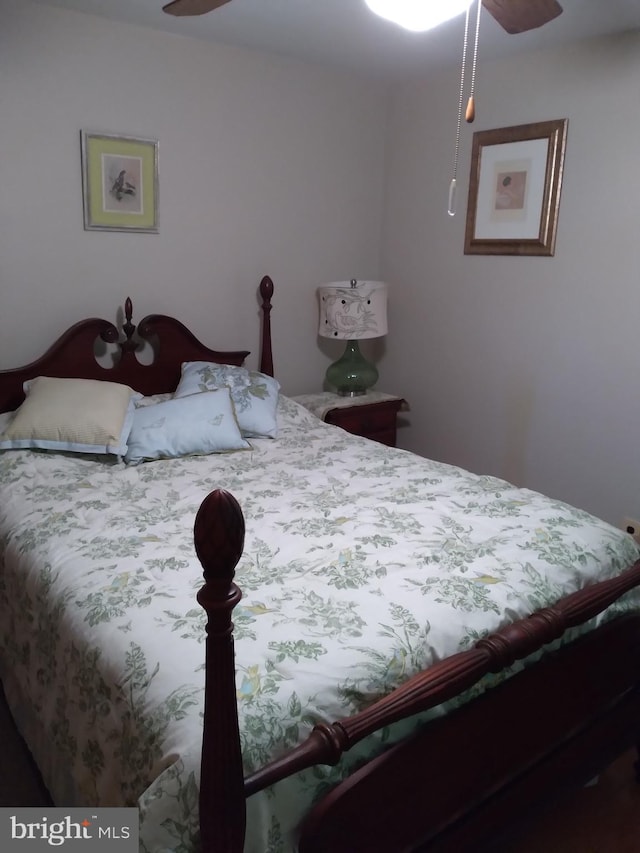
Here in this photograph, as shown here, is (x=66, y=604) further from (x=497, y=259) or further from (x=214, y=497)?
(x=497, y=259)

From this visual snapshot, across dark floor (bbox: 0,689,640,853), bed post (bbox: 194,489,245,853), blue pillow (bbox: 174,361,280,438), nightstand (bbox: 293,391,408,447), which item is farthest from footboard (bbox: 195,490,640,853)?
nightstand (bbox: 293,391,408,447)

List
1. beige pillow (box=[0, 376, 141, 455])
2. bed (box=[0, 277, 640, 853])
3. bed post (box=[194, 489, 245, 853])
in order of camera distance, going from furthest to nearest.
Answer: beige pillow (box=[0, 376, 141, 455]) → bed (box=[0, 277, 640, 853]) → bed post (box=[194, 489, 245, 853])

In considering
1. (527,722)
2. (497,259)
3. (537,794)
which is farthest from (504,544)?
(497,259)

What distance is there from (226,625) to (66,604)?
73 centimetres

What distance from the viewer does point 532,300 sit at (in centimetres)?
313

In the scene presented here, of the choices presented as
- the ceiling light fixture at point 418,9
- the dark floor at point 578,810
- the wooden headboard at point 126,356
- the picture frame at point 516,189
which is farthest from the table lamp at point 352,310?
the dark floor at point 578,810

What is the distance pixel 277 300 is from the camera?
3.47m

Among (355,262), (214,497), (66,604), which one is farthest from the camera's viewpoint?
(355,262)

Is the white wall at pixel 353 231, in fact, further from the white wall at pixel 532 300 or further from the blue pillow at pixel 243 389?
the blue pillow at pixel 243 389

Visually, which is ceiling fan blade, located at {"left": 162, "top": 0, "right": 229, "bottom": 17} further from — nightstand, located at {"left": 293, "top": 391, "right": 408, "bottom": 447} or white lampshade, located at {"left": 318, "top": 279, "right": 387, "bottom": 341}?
nightstand, located at {"left": 293, "top": 391, "right": 408, "bottom": 447}

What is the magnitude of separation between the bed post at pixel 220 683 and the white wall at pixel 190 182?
86.0 inches

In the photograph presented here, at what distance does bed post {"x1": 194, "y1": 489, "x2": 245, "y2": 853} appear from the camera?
920 millimetres

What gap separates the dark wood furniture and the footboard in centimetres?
187

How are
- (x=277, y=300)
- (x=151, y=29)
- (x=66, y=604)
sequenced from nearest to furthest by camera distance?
(x=66, y=604) < (x=151, y=29) < (x=277, y=300)
